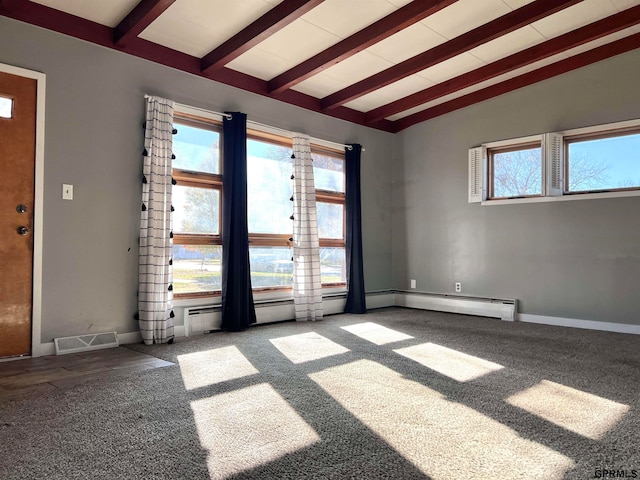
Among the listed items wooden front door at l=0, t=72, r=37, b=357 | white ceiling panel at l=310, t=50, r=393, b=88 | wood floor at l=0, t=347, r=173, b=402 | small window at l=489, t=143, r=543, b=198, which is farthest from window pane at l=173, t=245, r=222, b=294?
small window at l=489, t=143, r=543, b=198

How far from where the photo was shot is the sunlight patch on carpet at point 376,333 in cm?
387

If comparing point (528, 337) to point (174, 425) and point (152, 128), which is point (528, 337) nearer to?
point (174, 425)

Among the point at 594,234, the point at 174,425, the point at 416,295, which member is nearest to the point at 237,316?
the point at 174,425

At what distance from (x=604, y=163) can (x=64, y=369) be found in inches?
214

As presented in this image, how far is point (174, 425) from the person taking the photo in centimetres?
197

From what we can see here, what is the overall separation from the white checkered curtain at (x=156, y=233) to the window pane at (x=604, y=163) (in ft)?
14.4

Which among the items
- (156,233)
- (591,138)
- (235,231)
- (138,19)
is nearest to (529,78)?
(591,138)

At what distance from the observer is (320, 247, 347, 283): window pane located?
5.45 metres

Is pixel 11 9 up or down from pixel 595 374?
up

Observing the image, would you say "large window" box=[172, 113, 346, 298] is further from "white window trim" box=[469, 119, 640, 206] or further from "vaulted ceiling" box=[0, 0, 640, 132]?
"white window trim" box=[469, 119, 640, 206]

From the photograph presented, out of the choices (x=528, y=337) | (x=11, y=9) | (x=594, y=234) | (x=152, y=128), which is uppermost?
(x=11, y=9)

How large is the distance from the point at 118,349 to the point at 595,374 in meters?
3.60

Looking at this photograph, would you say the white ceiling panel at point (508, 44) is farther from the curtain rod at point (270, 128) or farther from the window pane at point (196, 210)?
the window pane at point (196, 210)

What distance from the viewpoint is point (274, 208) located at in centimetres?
488
